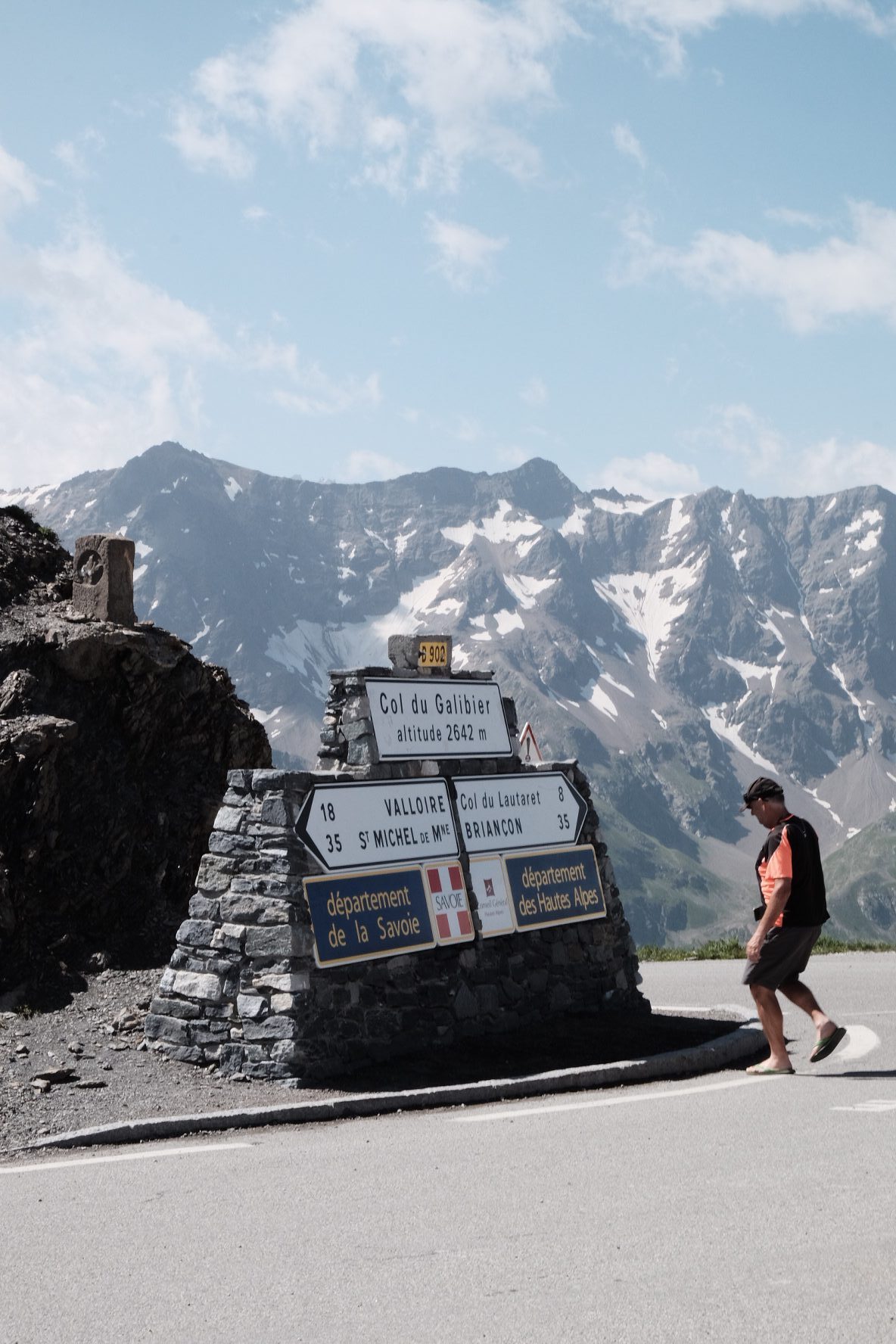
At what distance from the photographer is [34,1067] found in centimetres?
980

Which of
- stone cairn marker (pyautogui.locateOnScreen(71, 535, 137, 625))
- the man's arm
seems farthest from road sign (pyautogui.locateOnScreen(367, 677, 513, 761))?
stone cairn marker (pyautogui.locateOnScreen(71, 535, 137, 625))

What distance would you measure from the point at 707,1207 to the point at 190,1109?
445cm

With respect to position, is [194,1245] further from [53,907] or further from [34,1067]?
[53,907]

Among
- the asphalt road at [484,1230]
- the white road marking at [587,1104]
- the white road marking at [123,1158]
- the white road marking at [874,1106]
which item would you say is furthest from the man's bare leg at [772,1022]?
the white road marking at [123,1158]

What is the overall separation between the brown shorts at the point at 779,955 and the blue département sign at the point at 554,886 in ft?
10.5

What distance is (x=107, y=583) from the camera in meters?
15.3

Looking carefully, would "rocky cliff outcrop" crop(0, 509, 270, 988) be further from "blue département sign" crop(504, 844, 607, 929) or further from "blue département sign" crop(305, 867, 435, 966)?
"blue département sign" crop(504, 844, 607, 929)

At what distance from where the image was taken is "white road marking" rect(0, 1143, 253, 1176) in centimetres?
752

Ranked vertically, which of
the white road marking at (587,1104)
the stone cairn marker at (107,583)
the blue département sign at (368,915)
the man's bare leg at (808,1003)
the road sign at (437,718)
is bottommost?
the white road marking at (587,1104)

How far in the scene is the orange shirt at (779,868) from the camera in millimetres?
9075

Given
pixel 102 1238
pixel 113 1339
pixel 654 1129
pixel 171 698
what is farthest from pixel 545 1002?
pixel 113 1339

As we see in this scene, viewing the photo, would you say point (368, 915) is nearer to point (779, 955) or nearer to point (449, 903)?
point (449, 903)

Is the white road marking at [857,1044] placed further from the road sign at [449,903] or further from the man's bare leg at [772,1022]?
the road sign at [449,903]

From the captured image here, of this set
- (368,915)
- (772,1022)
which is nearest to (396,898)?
(368,915)
